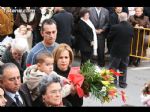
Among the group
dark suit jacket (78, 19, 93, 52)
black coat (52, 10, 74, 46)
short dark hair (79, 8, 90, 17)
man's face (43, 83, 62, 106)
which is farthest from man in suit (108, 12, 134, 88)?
man's face (43, 83, 62, 106)

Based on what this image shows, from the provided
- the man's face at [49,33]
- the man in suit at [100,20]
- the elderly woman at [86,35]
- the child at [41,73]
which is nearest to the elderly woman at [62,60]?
the child at [41,73]

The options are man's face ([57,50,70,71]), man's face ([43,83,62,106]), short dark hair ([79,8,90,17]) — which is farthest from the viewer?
short dark hair ([79,8,90,17])

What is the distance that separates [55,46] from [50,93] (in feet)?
5.95

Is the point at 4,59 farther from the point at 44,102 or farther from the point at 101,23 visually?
the point at 101,23

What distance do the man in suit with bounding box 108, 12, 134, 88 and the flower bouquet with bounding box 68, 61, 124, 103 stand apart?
387cm

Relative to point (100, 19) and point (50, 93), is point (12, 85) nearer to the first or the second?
point (50, 93)

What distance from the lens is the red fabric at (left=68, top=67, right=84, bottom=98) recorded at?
532 centimetres

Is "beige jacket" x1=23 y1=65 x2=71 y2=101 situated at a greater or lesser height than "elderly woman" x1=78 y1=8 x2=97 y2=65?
greater

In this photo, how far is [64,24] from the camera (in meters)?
10.0

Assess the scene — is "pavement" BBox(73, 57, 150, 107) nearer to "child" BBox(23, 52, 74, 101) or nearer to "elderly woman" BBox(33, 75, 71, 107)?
"child" BBox(23, 52, 74, 101)

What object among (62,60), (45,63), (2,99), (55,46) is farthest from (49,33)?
(2,99)

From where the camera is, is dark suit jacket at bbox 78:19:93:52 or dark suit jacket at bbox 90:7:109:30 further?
dark suit jacket at bbox 90:7:109:30
